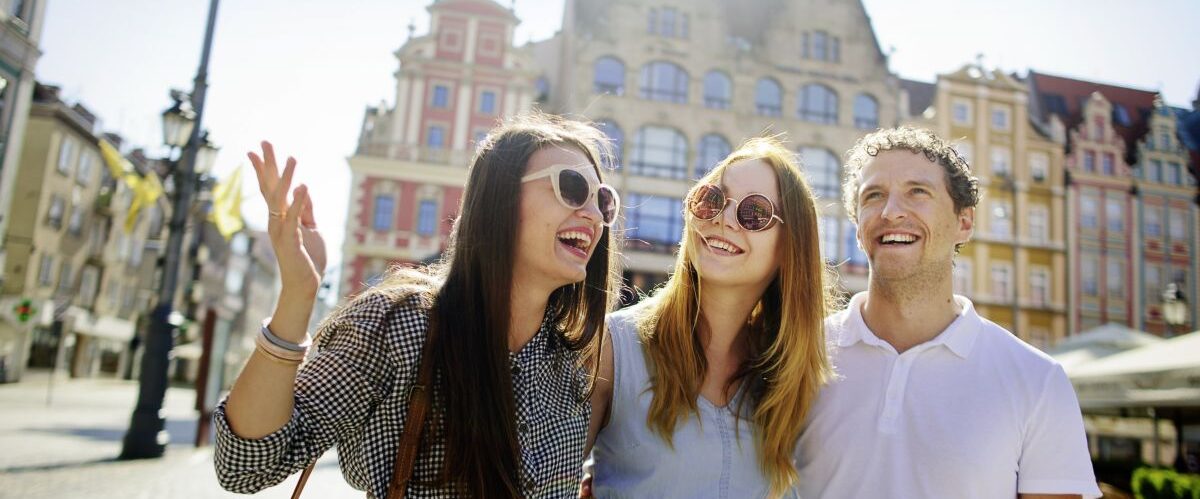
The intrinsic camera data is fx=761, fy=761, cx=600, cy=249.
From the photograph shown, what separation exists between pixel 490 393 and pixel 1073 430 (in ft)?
6.34

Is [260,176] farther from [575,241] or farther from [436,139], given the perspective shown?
[436,139]

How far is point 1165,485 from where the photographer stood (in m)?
6.77

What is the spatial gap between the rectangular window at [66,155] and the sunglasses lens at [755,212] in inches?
1423

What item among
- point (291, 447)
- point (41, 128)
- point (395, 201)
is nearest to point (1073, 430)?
point (291, 447)

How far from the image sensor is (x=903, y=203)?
9.85 feet

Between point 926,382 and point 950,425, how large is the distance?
188 millimetres

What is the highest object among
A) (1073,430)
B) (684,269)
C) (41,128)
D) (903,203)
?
(41,128)

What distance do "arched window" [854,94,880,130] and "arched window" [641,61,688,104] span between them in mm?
7163

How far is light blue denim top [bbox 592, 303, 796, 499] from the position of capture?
8.36 feet

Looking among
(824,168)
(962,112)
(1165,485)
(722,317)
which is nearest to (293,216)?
(722,317)

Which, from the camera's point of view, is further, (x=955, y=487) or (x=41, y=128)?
(x=41, y=128)

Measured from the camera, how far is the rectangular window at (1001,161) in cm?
3148

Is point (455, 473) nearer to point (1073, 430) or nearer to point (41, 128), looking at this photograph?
point (1073, 430)

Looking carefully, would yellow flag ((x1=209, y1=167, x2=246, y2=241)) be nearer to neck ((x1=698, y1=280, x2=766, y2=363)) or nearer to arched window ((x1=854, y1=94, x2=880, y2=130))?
neck ((x1=698, y1=280, x2=766, y2=363))
